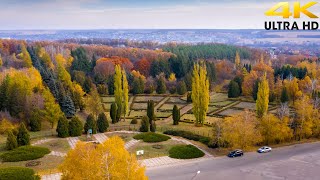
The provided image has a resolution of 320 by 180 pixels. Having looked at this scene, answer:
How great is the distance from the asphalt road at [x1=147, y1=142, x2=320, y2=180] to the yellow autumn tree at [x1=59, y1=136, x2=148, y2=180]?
8.51 metres

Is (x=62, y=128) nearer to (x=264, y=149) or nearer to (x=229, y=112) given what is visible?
(x=264, y=149)

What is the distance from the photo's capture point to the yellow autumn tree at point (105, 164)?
864 inches

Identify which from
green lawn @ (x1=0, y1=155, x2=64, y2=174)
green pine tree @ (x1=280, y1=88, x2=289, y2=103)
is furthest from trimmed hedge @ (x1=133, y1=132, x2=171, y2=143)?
green pine tree @ (x1=280, y1=88, x2=289, y2=103)

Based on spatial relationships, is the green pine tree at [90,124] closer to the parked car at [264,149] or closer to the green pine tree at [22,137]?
the green pine tree at [22,137]

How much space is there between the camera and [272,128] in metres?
38.6

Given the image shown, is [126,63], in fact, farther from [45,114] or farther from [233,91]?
[45,114]

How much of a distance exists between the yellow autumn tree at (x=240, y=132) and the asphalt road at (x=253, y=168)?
136cm

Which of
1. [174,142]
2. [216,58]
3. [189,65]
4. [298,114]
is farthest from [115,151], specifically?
[216,58]

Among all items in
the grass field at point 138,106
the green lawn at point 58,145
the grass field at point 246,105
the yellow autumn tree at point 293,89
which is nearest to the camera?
the green lawn at point 58,145

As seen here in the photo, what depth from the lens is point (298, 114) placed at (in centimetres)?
4106

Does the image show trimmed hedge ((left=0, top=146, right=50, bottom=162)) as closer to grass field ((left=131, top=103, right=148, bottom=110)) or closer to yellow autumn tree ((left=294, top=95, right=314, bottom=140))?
grass field ((left=131, top=103, right=148, bottom=110))

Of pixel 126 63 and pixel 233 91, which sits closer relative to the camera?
pixel 233 91

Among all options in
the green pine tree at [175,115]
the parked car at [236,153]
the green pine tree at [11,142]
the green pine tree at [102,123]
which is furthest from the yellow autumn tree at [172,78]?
the green pine tree at [11,142]

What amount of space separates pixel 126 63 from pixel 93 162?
71396 millimetres
